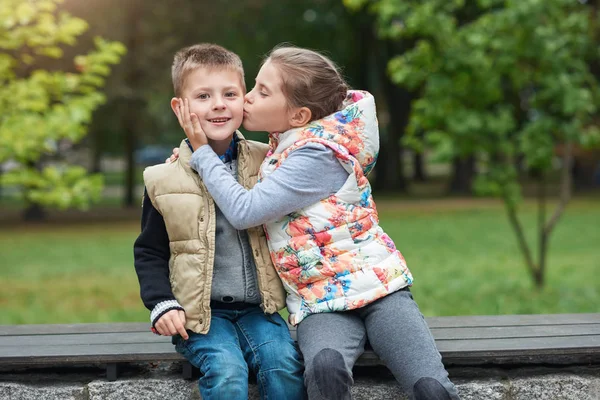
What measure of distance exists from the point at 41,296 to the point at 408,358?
21.8 ft

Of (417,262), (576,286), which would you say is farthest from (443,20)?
(417,262)

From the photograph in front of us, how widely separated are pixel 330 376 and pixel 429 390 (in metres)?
0.34

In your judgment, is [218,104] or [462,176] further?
[462,176]

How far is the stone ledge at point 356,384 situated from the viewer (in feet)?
9.58

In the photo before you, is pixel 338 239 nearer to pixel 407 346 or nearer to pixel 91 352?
pixel 407 346

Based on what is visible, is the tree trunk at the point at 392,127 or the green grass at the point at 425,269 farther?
the tree trunk at the point at 392,127

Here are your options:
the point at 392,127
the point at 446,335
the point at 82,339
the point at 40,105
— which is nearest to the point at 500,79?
the point at 40,105

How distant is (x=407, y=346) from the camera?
2648 millimetres

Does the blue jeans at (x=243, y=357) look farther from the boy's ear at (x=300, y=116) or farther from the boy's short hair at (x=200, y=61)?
the boy's short hair at (x=200, y=61)

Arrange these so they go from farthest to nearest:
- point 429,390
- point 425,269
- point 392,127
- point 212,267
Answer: point 392,127 → point 425,269 → point 212,267 → point 429,390

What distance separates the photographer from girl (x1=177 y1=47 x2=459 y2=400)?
105 inches

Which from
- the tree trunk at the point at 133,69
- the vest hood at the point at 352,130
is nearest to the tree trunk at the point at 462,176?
the tree trunk at the point at 133,69

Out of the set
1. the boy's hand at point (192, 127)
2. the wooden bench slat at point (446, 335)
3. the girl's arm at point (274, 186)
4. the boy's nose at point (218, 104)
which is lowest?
the wooden bench slat at point (446, 335)

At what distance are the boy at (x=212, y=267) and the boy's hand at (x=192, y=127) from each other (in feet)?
0.09
